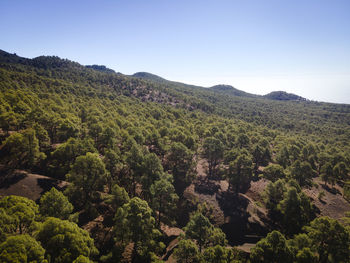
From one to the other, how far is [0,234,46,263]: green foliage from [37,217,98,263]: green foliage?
206 centimetres

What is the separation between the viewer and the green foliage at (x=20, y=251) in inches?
591

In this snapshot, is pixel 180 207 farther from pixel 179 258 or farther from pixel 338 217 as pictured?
pixel 338 217

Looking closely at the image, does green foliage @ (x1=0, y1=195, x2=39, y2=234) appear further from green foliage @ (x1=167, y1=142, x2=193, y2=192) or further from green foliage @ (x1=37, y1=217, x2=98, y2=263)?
green foliage @ (x1=167, y1=142, x2=193, y2=192)

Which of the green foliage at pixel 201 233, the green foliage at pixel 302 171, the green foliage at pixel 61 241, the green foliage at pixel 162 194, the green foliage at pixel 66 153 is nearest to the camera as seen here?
the green foliage at pixel 61 241

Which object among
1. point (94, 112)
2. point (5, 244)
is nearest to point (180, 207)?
point (5, 244)

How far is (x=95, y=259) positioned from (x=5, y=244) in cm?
1787

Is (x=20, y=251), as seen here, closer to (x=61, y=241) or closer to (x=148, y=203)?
(x=61, y=241)

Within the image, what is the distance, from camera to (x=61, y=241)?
63.4ft

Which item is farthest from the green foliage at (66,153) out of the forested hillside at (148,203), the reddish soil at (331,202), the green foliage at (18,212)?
the reddish soil at (331,202)

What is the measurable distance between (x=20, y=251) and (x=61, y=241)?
13.5ft

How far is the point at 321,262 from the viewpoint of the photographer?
28969 millimetres

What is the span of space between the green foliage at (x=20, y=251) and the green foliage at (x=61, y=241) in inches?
80.9

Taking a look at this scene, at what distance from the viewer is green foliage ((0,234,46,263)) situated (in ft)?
49.3

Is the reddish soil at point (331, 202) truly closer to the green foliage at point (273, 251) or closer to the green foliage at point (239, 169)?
the green foliage at point (239, 169)
